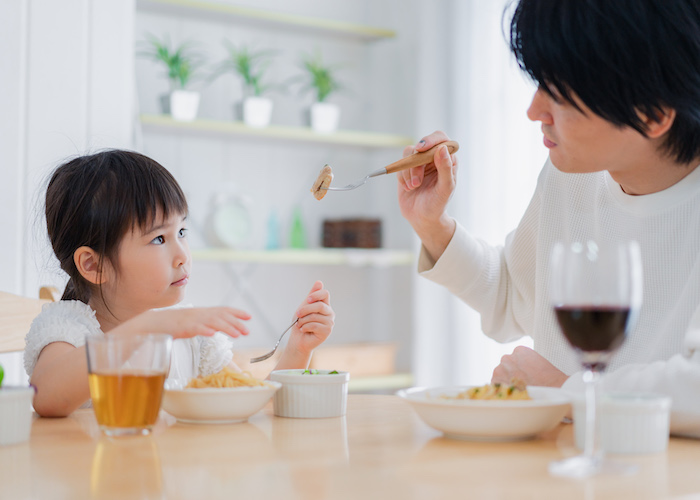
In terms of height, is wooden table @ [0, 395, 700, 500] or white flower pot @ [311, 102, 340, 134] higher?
white flower pot @ [311, 102, 340, 134]

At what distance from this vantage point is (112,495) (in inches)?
26.5

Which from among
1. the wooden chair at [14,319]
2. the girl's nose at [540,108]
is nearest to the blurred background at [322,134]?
the wooden chair at [14,319]

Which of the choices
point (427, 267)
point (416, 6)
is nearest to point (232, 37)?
point (416, 6)

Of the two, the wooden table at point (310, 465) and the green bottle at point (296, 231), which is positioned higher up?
the green bottle at point (296, 231)

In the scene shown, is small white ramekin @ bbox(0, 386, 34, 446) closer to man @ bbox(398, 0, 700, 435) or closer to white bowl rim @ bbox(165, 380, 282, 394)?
white bowl rim @ bbox(165, 380, 282, 394)

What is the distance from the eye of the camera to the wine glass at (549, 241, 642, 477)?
2.38 ft

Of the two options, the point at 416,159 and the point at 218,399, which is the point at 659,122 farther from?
the point at 218,399

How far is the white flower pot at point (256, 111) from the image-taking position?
3.20 meters

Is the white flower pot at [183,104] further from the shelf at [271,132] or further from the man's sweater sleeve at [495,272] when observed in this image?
the man's sweater sleeve at [495,272]

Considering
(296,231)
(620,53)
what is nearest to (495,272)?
(620,53)

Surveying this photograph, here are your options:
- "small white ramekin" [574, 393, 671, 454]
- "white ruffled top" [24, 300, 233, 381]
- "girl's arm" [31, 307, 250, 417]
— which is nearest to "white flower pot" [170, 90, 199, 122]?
"white ruffled top" [24, 300, 233, 381]

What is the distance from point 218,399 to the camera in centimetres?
100

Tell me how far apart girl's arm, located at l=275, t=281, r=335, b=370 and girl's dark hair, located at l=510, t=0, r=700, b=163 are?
0.50 m

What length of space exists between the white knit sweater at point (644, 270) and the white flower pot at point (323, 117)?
1.76m
